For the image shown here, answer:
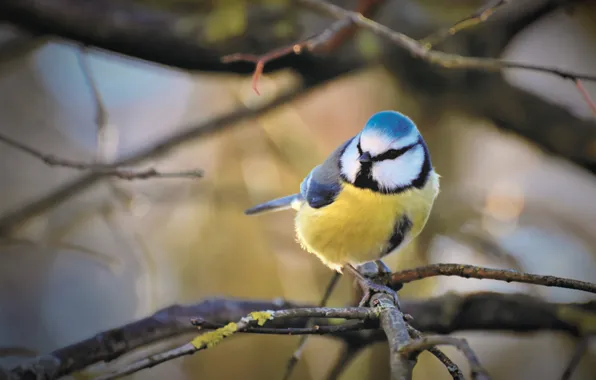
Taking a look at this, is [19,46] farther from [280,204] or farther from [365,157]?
[365,157]

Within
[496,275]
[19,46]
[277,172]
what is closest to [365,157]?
[496,275]

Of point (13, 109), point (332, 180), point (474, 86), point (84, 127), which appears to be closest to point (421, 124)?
point (474, 86)

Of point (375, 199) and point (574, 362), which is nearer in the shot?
point (574, 362)

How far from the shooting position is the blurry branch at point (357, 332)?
740 mm

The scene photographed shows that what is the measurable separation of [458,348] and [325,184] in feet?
2.15

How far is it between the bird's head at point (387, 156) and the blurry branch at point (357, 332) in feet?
0.73

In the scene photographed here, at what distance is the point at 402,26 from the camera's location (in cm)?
138

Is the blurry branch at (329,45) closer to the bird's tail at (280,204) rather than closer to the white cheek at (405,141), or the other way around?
the bird's tail at (280,204)

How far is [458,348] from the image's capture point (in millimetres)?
386

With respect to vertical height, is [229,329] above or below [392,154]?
below

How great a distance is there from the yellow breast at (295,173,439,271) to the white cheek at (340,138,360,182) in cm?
2

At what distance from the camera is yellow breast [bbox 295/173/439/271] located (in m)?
0.91

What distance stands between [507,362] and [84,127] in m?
1.59

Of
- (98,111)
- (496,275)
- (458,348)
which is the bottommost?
(458,348)
